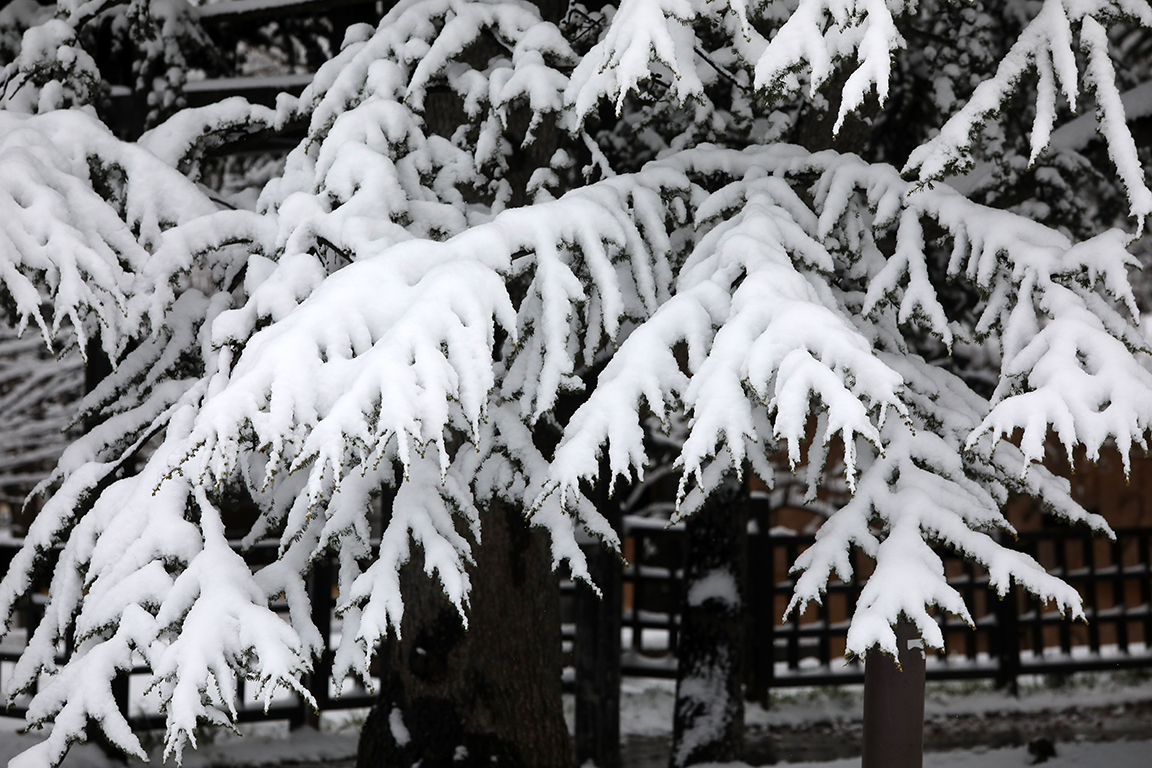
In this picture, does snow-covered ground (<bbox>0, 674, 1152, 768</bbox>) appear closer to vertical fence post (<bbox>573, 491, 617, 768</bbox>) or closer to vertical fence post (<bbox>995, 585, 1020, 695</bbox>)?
vertical fence post (<bbox>995, 585, 1020, 695</bbox>)

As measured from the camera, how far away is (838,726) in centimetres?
976

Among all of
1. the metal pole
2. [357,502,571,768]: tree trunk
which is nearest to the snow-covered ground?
[357,502,571,768]: tree trunk

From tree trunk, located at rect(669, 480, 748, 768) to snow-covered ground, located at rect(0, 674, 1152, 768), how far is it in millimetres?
734

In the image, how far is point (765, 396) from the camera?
343 cm

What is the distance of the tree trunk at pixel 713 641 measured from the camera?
757 centimetres

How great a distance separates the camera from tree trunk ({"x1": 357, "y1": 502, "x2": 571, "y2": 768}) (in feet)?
18.7

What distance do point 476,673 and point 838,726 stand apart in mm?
→ 5154

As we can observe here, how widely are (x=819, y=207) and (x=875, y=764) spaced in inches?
94.7

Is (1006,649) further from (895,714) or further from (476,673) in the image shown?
(476,673)

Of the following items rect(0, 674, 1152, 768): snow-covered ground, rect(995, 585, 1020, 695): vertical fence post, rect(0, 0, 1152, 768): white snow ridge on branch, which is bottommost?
rect(0, 674, 1152, 768): snow-covered ground

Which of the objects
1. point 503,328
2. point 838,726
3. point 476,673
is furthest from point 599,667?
point 503,328

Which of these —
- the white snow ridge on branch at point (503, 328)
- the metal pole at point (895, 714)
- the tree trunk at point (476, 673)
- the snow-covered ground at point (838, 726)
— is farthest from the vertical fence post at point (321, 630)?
the metal pole at point (895, 714)

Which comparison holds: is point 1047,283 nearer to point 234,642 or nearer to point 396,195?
point 396,195

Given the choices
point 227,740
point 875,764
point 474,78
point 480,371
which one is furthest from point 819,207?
point 227,740
